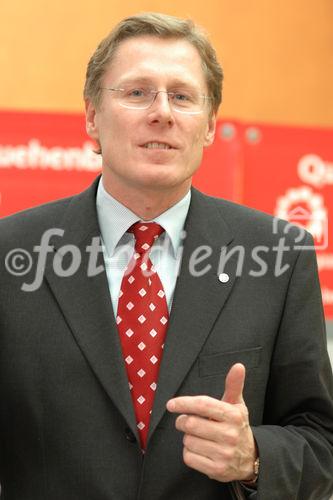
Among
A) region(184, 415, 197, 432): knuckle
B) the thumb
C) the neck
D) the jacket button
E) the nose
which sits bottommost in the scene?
the jacket button

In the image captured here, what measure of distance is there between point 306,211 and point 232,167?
37 centimetres

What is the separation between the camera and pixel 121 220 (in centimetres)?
180

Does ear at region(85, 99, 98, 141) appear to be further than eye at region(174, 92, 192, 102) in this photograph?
Yes

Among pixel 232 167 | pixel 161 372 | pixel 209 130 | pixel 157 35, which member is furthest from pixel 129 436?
pixel 232 167

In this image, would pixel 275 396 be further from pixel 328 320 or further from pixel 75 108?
pixel 75 108

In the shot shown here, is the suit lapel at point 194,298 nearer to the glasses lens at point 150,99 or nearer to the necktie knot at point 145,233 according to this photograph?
the necktie knot at point 145,233

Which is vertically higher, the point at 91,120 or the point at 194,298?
the point at 91,120

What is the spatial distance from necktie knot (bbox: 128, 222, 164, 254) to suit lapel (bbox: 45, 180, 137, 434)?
0.08 metres

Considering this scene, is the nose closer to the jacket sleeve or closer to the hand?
the jacket sleeve

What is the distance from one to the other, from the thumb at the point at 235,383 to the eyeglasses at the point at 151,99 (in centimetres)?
60

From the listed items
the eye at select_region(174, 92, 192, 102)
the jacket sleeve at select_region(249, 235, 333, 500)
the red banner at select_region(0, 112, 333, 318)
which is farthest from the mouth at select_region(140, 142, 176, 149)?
the red banner at select_region(0, 112, 333, 318)

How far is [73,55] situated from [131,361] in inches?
71.3

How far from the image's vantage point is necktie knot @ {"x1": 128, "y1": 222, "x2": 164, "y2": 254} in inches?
69.3

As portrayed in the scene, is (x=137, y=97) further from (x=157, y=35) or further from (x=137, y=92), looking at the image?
(x=157, y=35)
